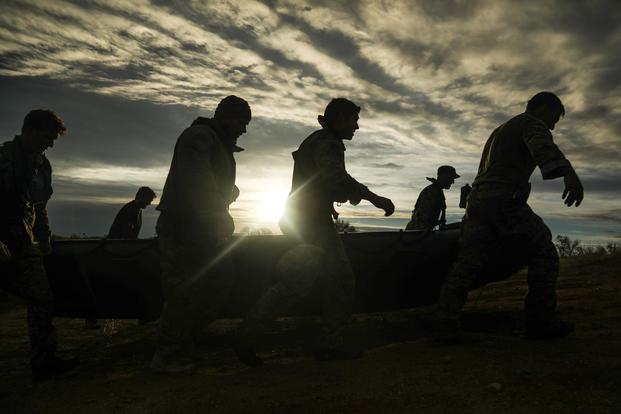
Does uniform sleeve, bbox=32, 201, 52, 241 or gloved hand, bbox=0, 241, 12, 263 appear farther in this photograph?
uniform sleeve, bbox=32, 201, 52, 241

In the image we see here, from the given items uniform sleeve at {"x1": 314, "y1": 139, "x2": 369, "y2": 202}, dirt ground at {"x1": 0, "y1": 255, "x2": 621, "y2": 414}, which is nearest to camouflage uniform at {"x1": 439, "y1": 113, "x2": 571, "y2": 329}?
dirt ground at {"x1": 0, "y1": 255, "x2": 621, "y2": 414}

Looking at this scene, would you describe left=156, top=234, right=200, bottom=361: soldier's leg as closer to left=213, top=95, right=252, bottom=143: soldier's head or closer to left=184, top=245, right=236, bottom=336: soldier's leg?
left=184, top=245, right=236, bottom=336: soldier's leg

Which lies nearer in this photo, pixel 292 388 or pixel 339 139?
pixel 292 388

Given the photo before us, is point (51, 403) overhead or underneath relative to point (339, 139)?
underneath

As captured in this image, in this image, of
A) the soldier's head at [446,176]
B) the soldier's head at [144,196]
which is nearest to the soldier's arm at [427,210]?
the soldier's head at [446,176]

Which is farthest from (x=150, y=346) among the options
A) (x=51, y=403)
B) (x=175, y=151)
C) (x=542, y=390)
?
(x=542, y=390)

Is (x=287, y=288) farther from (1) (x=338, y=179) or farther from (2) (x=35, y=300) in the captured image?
(2) (x=35, y=300)

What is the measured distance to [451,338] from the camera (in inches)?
→ 151

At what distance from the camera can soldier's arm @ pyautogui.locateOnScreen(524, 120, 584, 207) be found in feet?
10.8

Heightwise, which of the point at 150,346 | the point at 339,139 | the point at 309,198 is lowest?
the point at 150,346

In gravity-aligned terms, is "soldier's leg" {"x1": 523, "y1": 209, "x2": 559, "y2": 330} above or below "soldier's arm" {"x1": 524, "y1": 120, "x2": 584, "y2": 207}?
below

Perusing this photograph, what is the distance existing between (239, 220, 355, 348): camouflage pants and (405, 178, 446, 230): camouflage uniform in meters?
3.75

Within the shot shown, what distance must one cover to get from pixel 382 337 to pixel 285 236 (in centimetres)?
156

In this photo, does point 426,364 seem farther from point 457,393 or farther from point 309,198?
point 309,198
